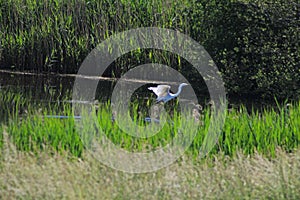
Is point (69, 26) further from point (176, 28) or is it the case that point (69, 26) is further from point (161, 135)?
point (161, 135)

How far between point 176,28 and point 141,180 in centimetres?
626

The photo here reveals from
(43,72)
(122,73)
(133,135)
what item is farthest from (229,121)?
(43,72)

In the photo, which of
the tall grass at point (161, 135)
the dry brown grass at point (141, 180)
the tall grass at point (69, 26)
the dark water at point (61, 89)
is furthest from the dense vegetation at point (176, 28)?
the dry brown grass at point (141, 180)

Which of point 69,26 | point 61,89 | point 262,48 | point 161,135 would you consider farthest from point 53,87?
point 161,135

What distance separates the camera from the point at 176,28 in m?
11.0

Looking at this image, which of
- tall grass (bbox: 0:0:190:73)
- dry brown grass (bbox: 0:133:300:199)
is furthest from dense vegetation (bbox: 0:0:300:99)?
dry brown grass (bbox: 0:133:300:199)

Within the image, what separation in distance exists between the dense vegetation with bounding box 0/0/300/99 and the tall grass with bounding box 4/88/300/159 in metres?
2.92

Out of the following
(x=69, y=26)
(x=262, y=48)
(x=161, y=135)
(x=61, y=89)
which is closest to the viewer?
(x=161, y=135)

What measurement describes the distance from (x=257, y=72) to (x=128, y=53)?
2.31 metres

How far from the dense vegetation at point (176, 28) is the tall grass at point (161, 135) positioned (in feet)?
9.58

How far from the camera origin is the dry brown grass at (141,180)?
4809 millimetres

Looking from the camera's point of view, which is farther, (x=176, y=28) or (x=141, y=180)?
(x=176, y=28)

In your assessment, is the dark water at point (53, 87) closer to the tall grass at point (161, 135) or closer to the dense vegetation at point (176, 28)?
the dense vegetation at point (176, 28)

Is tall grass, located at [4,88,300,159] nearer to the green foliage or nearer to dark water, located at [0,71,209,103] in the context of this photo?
dark water, located at [0,71,209,103]
